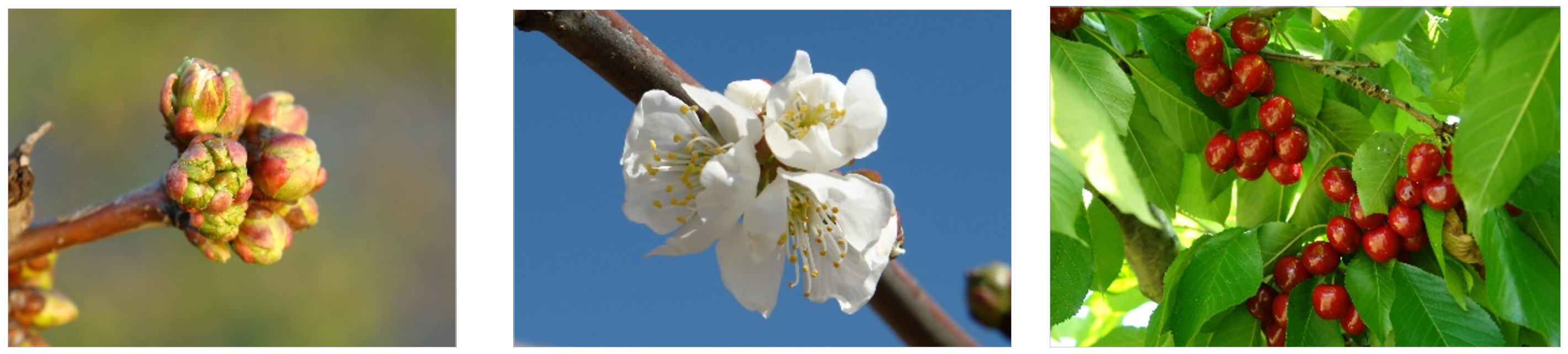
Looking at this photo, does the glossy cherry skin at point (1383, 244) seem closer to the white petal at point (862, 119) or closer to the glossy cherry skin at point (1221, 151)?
the glossy cherry skin at point (1221, 151)

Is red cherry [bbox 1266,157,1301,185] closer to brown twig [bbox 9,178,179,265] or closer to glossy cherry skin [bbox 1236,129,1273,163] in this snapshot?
glossy cherry skin [bbox 1236,129,1273,163]

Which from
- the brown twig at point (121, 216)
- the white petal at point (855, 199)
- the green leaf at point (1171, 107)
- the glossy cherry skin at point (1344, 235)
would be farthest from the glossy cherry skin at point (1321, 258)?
the brown twig at point (121, 216)

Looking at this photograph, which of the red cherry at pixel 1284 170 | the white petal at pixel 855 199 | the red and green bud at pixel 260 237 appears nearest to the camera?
the white petal at pixel 855 199

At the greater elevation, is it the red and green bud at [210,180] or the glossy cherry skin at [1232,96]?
the glossy cherry skin at [1232,96]

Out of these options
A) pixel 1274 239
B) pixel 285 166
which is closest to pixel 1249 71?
pixel 1274 239

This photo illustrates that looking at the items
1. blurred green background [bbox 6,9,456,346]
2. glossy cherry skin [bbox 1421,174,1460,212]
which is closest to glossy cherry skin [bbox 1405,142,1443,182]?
glossy cherry skin [bbox 1421,174,1460,212]

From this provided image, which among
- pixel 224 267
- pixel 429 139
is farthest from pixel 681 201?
pixel 224 267
